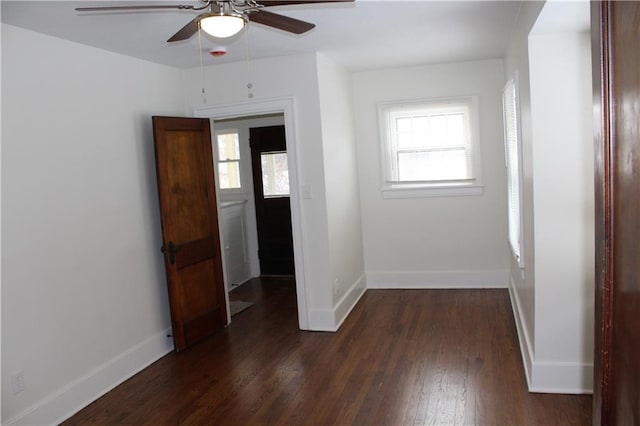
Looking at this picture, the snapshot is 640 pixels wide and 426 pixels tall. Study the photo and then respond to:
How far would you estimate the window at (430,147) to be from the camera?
557cm

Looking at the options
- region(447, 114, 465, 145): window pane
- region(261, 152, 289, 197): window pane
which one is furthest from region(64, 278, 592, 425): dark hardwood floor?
region(261, 152, 289, 197): window pane

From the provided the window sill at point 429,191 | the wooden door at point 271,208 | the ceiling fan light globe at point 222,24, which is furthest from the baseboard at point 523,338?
the wooden door at point 271,208

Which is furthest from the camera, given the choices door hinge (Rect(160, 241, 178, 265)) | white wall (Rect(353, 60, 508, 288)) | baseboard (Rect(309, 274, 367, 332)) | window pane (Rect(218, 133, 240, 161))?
window pane (Rect(218, 133, 240, 161))

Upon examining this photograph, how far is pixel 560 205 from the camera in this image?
304 centimetres

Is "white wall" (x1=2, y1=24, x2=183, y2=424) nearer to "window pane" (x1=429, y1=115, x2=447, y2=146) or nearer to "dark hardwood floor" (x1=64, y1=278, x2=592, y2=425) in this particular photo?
"dark hardwood floor" (x1=64, y1=278, x2=592, y2=425)

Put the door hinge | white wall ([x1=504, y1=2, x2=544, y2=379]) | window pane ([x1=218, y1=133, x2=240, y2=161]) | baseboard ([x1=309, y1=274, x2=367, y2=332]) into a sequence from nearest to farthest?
white wall ([x1=504, y1=2, x2=544, y2=379]) → the door hinge → baseboard ([x1=309, y1=274, x2=367, y2=332]) → window pane ([x1=218, y1=133, x2=240, y2=161])

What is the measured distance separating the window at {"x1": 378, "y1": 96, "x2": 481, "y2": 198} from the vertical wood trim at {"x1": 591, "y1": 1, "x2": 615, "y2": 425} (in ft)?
15.0

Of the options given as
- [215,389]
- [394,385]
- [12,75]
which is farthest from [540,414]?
[12,75]

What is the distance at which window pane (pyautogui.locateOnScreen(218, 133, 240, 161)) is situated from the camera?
678cm

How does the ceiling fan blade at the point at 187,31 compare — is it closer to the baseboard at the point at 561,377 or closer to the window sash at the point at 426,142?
the baseboard at the point at 561,377

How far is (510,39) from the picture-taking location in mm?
4277

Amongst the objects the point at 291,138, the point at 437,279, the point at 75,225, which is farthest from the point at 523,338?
the point at 75,225

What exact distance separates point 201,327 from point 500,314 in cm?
263

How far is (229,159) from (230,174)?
19cm
